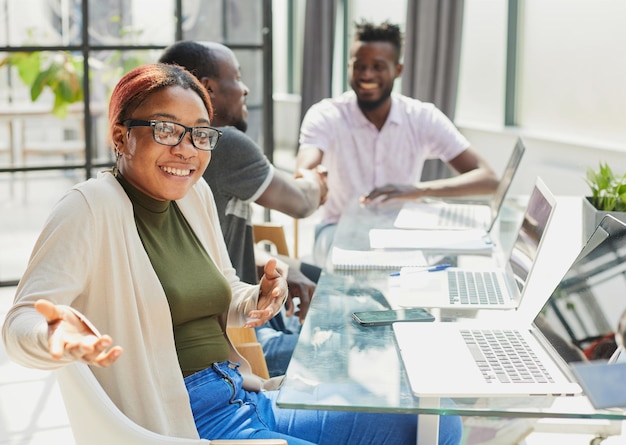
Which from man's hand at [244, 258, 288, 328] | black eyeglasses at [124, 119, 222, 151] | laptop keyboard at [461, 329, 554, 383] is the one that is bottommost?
laptop keyboard at [461, 329, 554, 383]

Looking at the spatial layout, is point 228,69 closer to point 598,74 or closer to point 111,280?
point 111,280

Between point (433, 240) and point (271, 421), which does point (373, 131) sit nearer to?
point (433, 240)

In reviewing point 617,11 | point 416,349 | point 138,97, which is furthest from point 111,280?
point 617,11

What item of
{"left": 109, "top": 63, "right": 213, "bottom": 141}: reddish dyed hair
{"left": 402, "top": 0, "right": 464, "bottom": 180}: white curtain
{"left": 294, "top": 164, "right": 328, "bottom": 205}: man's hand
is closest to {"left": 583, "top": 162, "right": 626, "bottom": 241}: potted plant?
{"left": 294, "top": 164, "right": 328, "bottom": 205}: man's hand

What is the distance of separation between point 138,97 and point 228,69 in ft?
2.81

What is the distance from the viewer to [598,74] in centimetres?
543

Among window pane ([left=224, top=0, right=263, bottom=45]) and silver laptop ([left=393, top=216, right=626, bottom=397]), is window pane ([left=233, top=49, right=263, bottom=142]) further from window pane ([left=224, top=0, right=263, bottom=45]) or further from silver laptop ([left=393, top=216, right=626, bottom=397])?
silver laptop ([left=393, top=216, right=626, bottom=397])

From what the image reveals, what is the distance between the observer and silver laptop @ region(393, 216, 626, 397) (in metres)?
1.61

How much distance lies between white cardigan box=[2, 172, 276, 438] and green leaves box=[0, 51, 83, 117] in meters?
3.13

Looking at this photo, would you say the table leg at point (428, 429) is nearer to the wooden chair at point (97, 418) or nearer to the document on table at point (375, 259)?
the wooden chair at point (97, 418)

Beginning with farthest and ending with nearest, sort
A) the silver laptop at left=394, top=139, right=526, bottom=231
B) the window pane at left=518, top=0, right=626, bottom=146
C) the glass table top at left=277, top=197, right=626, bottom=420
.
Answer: the window pane at left=518, top=0, right=626, bottom=146, the silver laptop at left=394, top=139, right=526, bottom=231, the glass table top at left=277, top=197, right=626, bottom=420

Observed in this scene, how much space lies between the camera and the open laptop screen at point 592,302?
1646 millimetres

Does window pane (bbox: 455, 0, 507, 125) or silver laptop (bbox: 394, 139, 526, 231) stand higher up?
window pane (bbox: 455, 0, 507, 125)

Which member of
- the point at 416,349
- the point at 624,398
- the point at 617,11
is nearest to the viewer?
the point at 624,398
